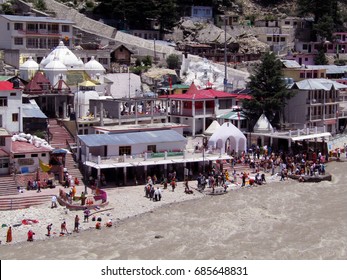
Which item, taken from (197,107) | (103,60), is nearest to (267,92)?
(197,107)

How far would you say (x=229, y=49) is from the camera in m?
87.5

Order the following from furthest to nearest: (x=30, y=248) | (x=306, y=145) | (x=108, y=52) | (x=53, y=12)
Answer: (x=53, y=12), (x=108, y=52), (x=306, y=145), (x=30, y=248)

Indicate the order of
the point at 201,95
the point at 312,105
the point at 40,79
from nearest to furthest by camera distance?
1. the point at 40,79
2. the point at 201,95
3. the point at 312,105

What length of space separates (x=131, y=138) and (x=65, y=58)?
17.6 metres

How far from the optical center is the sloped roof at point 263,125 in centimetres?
5462

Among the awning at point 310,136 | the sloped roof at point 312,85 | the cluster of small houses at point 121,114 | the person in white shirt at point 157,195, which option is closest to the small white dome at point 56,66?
the cluster of small houses at point 121,114

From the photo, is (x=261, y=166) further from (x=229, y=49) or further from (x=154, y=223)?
(x=229, y=49)

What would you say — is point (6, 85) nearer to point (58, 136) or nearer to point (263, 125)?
point (58, 136)

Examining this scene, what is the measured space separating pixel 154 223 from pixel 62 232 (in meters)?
4.56

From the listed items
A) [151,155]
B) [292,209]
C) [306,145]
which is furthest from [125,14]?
[292,209]

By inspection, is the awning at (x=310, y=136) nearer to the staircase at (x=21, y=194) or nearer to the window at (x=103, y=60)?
the staircase at (x=21, y=194)

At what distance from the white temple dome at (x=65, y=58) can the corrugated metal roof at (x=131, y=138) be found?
618 inches

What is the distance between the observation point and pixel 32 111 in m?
50.8

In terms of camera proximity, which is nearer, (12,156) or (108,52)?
(12,156)
